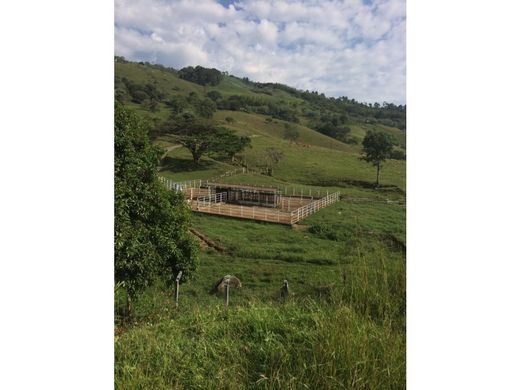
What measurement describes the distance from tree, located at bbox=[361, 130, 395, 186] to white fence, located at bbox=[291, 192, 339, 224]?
39cm

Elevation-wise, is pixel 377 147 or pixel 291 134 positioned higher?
pixel 291 134

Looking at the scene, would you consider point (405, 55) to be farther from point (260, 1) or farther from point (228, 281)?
point (228, 281)

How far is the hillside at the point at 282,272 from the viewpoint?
86.0 inches

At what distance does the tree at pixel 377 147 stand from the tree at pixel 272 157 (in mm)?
691

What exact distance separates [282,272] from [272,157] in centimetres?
96

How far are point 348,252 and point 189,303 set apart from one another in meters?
1.32

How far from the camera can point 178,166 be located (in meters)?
3.34

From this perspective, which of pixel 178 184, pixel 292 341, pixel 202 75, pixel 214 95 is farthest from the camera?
pixel 178 184

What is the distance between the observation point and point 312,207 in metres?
3.05

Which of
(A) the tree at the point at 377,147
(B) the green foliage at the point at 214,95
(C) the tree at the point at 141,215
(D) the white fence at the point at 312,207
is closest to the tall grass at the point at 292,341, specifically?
(D) the white fence at the point at 312,207

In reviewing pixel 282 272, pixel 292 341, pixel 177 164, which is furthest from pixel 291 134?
pixel 292 341

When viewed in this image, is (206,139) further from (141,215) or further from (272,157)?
(141,215)
